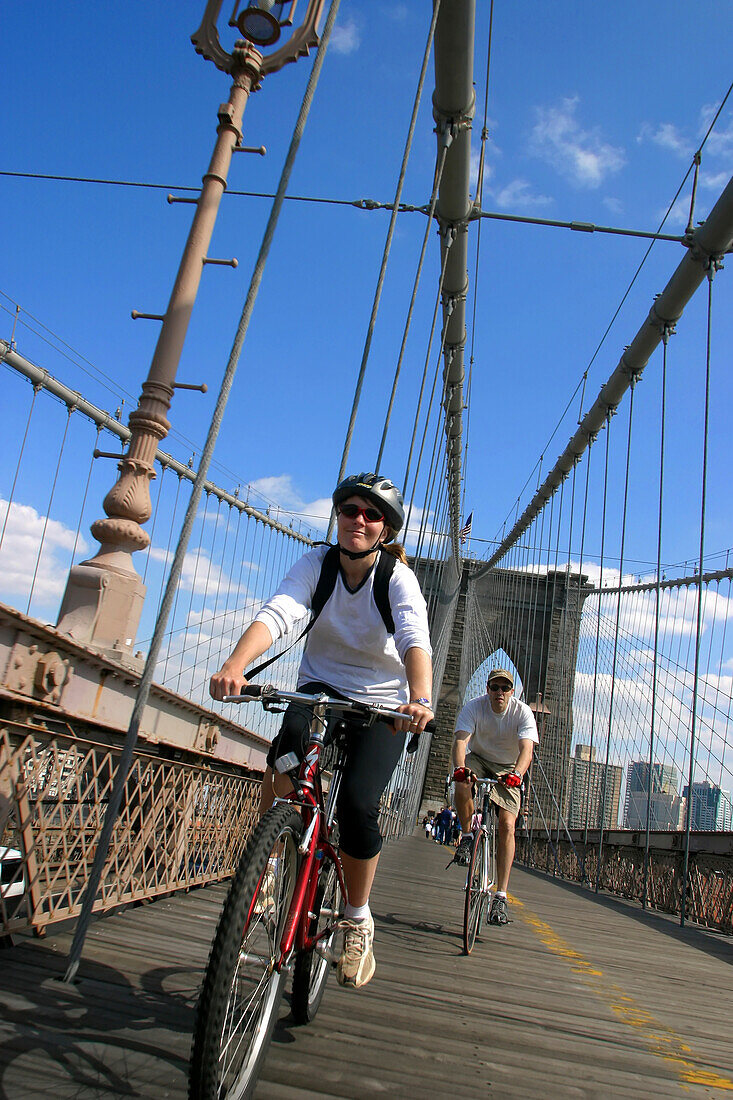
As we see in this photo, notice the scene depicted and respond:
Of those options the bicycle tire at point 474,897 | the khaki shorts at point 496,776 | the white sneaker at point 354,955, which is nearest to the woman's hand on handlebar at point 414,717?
the white sneaker at point 354,955

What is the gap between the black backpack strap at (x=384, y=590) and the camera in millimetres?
1944

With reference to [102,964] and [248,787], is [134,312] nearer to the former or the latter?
[248,787]

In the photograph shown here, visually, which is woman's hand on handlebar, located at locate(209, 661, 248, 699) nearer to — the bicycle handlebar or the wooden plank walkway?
the bicycle handlebar

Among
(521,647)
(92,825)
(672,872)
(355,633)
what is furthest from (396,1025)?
(521,647)

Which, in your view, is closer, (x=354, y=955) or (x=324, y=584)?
(x=354, y=955)

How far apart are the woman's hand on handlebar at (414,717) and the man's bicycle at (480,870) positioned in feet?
6.12

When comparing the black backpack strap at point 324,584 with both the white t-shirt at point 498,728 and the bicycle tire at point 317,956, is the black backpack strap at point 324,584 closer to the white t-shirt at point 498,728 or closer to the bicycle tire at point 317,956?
the bicycle tire at point 317,956

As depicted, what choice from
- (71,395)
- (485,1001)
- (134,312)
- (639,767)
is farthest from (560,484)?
(485,1001)

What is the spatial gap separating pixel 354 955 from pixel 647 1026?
1.16 metres

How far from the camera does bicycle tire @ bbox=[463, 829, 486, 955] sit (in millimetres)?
3312

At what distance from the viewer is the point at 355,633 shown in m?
1.97

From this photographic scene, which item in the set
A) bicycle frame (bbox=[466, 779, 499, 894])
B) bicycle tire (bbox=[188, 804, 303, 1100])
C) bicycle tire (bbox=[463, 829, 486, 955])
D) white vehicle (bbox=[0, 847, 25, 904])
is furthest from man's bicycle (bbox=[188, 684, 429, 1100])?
bicycle frame (bbox=[466, 779, 499, 894])

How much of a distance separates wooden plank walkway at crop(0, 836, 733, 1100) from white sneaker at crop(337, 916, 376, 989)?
4.8 inches

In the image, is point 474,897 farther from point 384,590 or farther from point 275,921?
point 275,921
